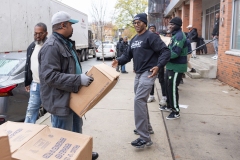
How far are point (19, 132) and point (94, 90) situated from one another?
2.46 feet

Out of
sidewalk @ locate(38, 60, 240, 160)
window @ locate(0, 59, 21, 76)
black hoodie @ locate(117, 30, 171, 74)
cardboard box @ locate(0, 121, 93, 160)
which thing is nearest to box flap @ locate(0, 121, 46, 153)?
cardboard box @ locate(0, 121, 93, 160)

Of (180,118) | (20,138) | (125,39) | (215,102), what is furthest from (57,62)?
(125,39)

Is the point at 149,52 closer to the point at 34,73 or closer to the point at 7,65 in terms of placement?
the point at 34,73

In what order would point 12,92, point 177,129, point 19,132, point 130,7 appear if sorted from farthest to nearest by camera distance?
point 130,7, point 177,129, point 12,92, point 19,132

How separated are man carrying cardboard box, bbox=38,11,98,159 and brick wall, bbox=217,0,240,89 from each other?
6.18 m

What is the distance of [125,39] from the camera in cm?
1237

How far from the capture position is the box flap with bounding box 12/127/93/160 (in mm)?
1859

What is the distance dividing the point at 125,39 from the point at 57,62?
401 inches

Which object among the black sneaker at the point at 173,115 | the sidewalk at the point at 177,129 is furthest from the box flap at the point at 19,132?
the black sneaker at the point at 173,115

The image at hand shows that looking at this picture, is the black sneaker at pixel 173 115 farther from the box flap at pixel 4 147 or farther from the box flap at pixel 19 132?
the box flap at pixel 4 147

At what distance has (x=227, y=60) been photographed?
811 centimetres

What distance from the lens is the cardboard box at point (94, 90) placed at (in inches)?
91.1

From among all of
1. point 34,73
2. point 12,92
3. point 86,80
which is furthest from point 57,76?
point 12,92

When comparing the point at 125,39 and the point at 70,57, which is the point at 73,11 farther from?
the point at 70,57
